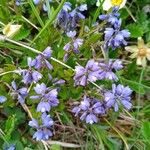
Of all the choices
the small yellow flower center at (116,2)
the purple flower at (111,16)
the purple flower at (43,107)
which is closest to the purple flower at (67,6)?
the purple flower at (111,16)

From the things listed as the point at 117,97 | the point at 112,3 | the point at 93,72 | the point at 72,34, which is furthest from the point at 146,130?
the point at 112,3

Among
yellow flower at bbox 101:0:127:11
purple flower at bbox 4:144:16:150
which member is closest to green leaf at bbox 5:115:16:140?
purple flower at bbox 4:144:16:150

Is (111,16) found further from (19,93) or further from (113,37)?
(19,93)

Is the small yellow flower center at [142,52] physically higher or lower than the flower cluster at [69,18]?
lower

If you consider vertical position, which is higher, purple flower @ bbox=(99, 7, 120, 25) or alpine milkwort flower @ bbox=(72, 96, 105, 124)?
purple flower @ bbox=(99, 7, 120, 25)

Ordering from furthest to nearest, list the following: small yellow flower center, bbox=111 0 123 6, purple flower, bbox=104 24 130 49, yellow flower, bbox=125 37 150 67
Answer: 1. small yellow flower center, bbox=111 0 123 6
2. yellow flower, bbox=125 37 150 67
3. purple flower, bbox=104 24 130 49

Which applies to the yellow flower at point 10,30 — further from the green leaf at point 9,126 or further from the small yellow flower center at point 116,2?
the small yellow flower center at point 116,2

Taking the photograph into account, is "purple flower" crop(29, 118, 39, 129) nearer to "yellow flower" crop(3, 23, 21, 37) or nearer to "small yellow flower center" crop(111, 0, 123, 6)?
"yellow flower" crop(3, 23, 21, 37)
